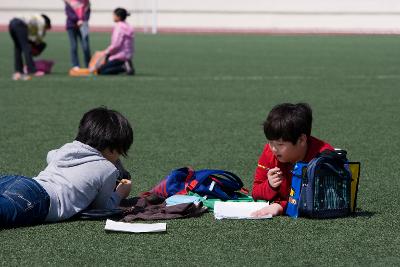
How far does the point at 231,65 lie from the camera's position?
2245cm

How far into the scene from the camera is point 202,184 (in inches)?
269

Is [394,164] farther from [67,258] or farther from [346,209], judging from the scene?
[67,258]

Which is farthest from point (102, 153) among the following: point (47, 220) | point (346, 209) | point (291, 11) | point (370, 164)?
point (291, 11)

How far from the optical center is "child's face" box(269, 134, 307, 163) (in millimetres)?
6177

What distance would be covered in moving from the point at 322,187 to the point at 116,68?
13563 millimetres

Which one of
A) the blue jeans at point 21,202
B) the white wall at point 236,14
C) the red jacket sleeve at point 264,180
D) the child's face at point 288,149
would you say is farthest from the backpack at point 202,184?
the white wall at point 236,14

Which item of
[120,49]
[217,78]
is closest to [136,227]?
[217,78]

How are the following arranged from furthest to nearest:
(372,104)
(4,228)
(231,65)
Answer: (231,65)
(372,104)
(4,228)

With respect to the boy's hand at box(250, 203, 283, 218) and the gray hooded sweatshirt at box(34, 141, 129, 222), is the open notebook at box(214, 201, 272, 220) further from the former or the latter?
the gray hooded sweatshirt at box(34, 141, 129, 222)

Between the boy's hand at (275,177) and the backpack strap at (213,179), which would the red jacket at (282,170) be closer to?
the boy's hand at (275,177)

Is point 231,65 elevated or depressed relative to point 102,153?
depressed

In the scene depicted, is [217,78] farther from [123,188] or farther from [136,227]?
[136,227]

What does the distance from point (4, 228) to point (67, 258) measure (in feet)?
2.65

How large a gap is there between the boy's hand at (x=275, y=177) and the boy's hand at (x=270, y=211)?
139mm
